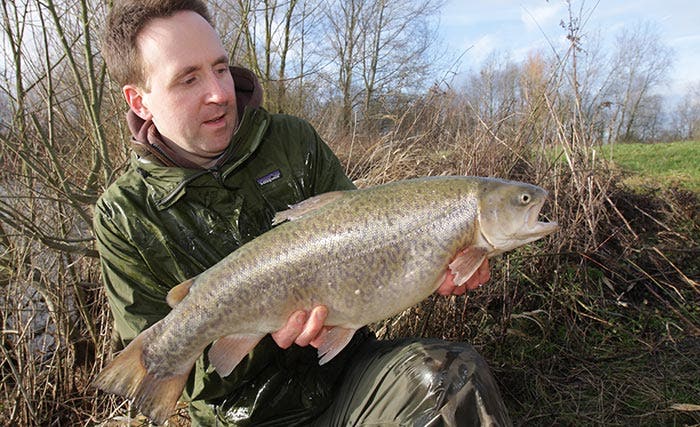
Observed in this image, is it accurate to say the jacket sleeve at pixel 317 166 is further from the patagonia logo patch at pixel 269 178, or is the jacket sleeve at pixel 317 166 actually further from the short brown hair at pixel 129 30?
the short brown hair at pixel 129 30

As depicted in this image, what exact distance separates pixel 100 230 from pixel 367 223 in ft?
4.00

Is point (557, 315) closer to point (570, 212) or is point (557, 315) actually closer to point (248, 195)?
point (570, 212)

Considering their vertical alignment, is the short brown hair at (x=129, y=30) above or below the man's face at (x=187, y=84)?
above

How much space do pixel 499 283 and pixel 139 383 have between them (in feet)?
8.77

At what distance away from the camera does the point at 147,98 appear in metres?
2.42

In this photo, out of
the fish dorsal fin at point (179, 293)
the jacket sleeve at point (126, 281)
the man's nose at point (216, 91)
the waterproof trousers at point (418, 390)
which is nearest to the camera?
the waterproof trousers at point (418, 390)

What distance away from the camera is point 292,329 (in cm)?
200

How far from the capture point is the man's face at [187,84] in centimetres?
231

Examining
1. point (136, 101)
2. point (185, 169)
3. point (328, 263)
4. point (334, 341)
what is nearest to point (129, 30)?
point (136, 101)

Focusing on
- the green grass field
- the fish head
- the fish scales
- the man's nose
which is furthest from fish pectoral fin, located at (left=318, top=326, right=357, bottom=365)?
the green grass field

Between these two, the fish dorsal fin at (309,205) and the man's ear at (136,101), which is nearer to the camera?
the fish dorsal fin at (309,205)

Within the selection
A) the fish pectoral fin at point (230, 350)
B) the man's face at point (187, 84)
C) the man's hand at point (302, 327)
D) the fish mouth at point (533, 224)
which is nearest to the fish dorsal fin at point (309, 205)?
the man's hand at point (302, 327)

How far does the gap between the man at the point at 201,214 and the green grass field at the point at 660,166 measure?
5135mm

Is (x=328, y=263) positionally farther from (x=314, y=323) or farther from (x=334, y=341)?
(x=334, y=341)
